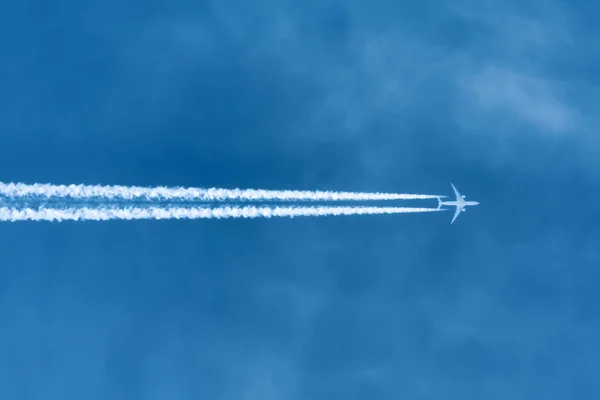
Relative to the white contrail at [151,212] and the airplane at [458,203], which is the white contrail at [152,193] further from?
the airplane at [458,203]

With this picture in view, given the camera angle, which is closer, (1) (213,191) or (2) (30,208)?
(2) (30,208)

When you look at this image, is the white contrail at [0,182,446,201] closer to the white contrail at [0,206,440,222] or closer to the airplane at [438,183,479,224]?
the white contrail at [0,206,440,222]

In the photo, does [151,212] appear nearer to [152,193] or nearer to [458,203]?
[152,193]

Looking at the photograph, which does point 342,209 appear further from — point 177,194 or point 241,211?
point 177,194

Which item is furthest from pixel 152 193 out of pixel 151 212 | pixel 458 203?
pixel 458 203

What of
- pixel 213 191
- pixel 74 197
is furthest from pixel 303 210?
pixel 74 197

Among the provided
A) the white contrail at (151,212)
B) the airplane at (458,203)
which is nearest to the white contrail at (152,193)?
the white contrail at (151,212)
